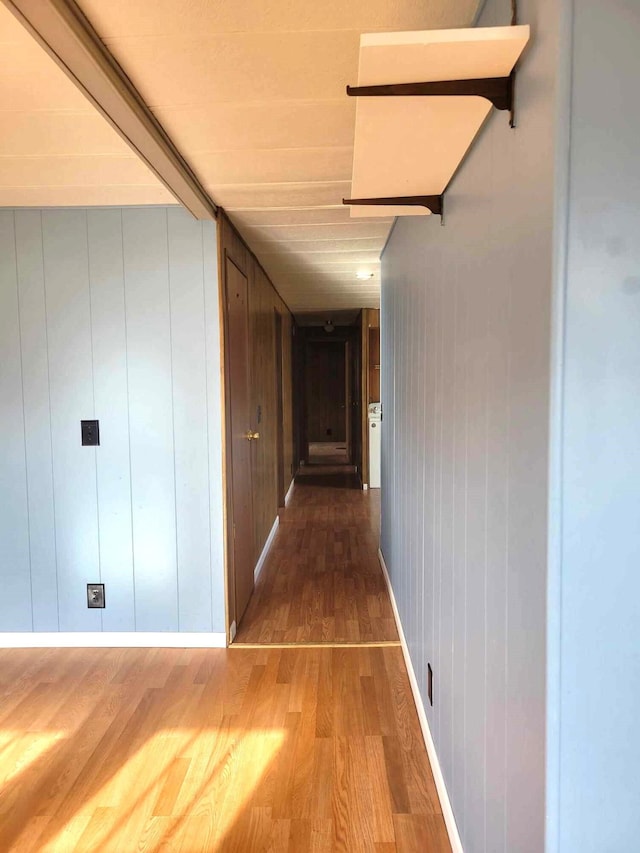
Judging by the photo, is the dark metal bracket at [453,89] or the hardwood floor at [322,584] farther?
the hardwood floor at [322,584]

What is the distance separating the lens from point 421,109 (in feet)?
3.50

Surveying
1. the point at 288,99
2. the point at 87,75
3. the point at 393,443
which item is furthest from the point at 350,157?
the point at 393,443

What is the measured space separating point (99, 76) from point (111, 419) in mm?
1666

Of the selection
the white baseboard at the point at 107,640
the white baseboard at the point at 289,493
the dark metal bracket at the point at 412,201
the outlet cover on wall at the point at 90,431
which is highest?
the dark metal bracket at the point at 412,201

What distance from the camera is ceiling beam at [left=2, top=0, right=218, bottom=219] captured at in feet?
3.66

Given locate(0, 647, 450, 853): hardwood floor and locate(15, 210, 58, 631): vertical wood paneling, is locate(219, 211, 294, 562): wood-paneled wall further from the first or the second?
locate(0, 647, 450, 853): hardwood floor

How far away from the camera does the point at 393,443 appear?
9.79 ft

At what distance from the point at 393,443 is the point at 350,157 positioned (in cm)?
153

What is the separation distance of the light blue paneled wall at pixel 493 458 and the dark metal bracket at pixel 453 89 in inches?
2.1

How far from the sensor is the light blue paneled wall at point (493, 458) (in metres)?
0.87

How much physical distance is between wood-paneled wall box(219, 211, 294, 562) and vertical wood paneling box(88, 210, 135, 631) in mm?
570

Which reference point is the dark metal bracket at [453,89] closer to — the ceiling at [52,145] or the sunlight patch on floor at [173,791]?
the ceiling at [52,145]

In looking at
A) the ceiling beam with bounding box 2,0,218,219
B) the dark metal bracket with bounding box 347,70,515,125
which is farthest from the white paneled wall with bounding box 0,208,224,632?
the dark metal bracket with bounding box 347,70,515,125

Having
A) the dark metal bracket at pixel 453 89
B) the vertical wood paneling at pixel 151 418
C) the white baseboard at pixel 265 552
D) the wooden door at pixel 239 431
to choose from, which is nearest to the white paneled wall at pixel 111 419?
the vertical wood paneling at pixel 151 418
